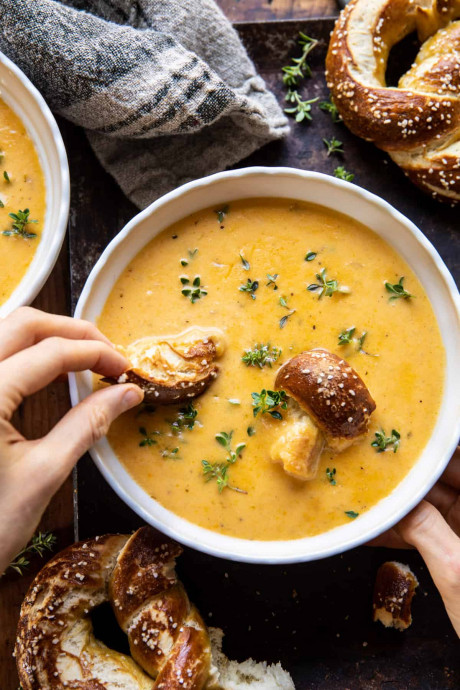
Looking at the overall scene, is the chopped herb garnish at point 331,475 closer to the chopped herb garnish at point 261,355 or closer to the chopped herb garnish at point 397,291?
the chopped herb garnish at point 261,355

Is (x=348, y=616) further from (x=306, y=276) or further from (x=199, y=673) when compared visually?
(x=306, y=276)

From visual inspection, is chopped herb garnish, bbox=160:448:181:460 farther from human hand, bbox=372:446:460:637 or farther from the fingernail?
human hand, bbox=372:446:460:637

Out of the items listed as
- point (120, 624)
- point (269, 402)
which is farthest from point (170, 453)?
point (120, 624)

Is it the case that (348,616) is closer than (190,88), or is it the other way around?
(190,88)

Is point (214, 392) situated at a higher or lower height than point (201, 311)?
lower

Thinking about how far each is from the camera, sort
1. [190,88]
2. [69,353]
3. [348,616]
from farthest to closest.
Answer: [348,616], [190,88], [69,353]

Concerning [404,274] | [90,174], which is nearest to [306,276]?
[404,274]
